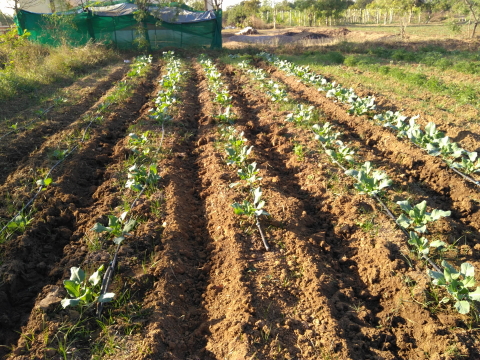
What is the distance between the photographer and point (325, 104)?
826 cm

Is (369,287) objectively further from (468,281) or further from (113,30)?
(113,30)

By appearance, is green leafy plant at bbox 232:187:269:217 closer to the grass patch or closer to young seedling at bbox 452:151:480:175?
young seedling at bbox 452:151:480:175

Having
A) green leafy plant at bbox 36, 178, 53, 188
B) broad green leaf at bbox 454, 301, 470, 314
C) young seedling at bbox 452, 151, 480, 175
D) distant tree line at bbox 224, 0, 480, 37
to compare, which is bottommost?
broad green leaf at bbox 454, 301, 470, 314

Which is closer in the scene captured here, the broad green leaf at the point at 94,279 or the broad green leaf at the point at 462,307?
the broad green leaf at the point at 462,307

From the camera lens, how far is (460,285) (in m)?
2.67

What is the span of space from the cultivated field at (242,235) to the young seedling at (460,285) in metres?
0.01

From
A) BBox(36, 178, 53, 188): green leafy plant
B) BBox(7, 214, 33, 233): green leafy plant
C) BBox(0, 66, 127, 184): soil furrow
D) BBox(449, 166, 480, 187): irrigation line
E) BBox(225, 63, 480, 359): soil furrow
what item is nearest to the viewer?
BBox(225, 63, 480, 359): soil furrow

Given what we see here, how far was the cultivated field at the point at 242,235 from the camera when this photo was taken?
104 inches

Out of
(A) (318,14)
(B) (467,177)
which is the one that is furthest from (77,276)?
(A) (318,14)

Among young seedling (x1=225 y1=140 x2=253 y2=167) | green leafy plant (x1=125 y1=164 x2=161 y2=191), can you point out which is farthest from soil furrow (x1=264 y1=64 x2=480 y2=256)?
green leafy plant (x1=125 y1=164 x2=161 y2=191)

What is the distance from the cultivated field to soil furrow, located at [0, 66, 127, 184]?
0.05m

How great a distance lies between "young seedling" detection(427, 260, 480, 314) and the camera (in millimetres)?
2546

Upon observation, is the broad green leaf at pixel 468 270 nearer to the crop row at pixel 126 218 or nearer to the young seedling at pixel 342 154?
the young seedling at pixel 342 154

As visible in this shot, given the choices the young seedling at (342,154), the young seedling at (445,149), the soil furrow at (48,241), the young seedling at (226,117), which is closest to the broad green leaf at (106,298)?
the soil furrow at (48,241)
